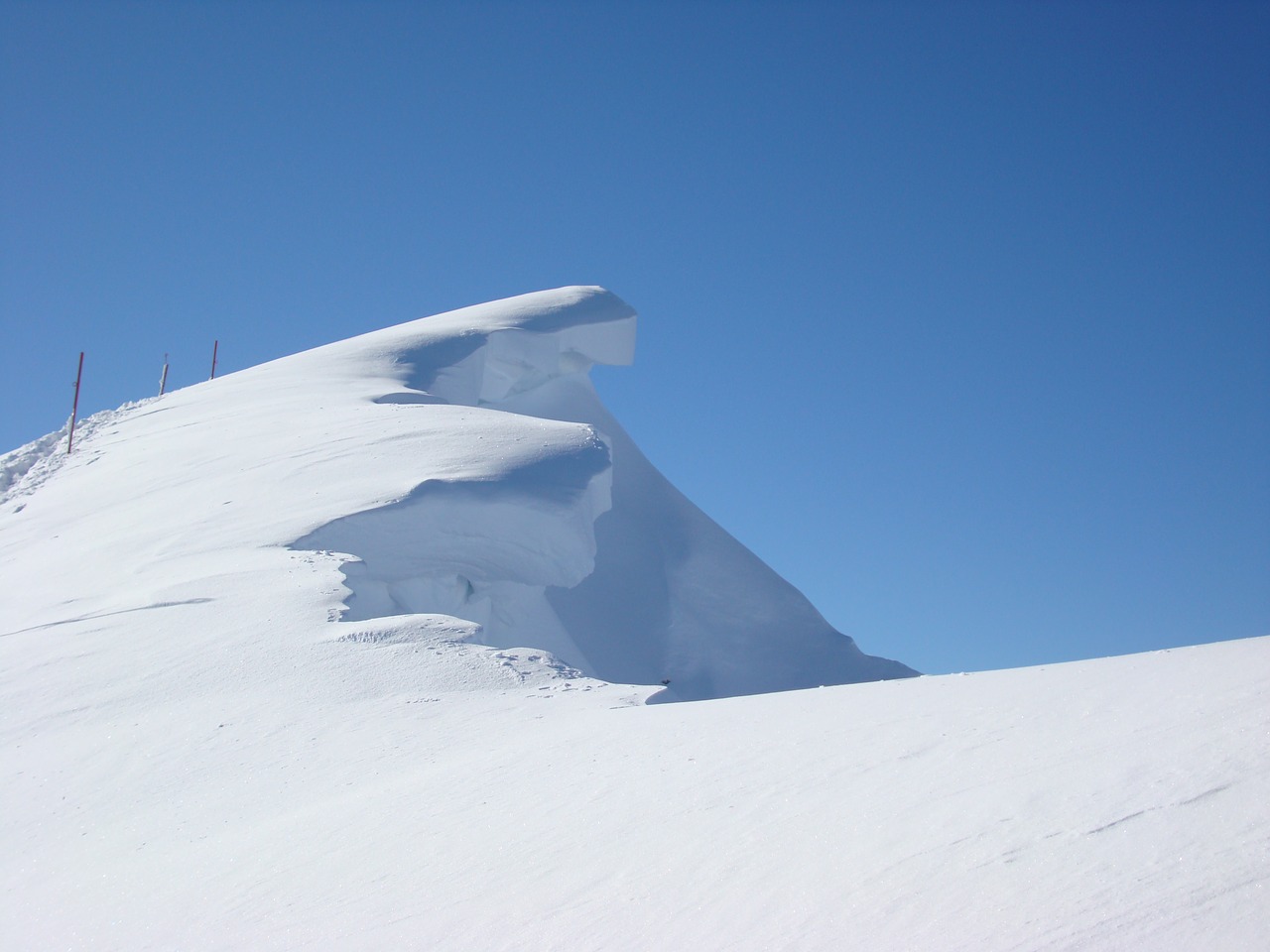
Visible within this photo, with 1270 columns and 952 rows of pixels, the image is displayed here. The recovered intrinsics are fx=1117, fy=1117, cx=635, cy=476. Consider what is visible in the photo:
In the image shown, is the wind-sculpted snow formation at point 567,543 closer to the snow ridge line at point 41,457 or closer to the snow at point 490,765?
the snow at point 490,765

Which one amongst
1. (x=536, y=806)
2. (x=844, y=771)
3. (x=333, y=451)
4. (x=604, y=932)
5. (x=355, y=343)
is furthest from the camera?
(x=355, y=343)

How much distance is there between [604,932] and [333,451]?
8.55 meters

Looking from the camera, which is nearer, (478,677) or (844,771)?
(844,771)

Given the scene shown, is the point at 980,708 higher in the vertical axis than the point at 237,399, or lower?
lower

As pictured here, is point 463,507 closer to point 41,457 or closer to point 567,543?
point 567,543

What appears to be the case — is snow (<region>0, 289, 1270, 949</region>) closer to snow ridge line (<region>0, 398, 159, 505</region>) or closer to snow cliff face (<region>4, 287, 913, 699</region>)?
snow cliff face (<region>4, 287, 913, 699</region>)

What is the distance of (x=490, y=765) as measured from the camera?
4984 mm

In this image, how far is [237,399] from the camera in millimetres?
14953

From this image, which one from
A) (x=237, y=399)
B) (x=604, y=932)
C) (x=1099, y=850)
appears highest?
(x=237, y=399)

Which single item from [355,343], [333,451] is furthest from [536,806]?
[355,343]

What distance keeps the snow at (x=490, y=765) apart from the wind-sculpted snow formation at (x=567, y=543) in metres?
0.06

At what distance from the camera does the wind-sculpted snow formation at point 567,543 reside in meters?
9.72

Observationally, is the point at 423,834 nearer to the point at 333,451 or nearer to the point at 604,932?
the point at 604,932

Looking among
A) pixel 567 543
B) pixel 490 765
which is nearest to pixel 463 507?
pixel 567 543
